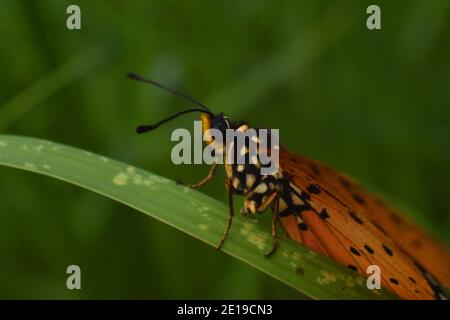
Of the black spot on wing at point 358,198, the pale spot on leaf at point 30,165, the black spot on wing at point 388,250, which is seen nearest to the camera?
the pale spot on leaf at point 30,165

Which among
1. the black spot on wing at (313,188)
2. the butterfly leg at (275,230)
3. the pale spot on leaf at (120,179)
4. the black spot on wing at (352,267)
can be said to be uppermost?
the pale spot on leaf at (120,179)

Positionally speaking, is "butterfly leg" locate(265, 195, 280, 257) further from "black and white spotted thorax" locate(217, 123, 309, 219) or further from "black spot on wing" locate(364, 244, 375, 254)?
"black spot on wing" locate(364, 244, 375, 254)

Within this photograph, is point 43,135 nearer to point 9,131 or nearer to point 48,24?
point 9,131

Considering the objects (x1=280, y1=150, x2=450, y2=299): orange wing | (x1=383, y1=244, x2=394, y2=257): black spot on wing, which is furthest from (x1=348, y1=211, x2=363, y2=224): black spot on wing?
(x1=383, y1=244, x2=394, y2=257): black spot on wing

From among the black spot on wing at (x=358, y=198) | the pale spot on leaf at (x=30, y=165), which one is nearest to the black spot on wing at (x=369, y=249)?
the black spot on wing at (x=358, y=198)

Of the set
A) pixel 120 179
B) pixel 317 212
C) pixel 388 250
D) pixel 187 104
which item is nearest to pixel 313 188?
pixel 317 212

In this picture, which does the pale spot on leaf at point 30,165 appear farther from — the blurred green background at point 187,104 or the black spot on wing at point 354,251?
the black spot on wing at point 354,251
